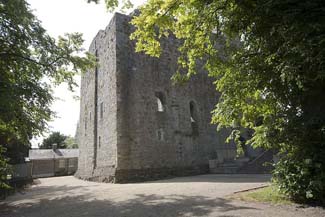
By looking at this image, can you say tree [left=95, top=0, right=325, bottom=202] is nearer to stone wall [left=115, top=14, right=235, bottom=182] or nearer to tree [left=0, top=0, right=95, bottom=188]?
tree [left=0, top=0, right=95, bottom=188]

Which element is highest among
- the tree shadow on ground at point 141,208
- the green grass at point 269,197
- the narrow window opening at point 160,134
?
the narrow window opening at point 160,134

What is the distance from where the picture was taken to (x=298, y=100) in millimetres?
5855

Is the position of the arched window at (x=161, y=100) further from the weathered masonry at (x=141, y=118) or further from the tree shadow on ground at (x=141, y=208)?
the tree shadow on ground at (x=141, y=208)

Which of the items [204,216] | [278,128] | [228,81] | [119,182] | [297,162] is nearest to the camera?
[204,216]

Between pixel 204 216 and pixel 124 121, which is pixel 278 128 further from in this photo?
pixel 124 121

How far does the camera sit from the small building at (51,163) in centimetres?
2877

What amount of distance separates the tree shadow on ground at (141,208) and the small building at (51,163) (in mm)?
23275

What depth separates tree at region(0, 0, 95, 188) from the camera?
7.59m

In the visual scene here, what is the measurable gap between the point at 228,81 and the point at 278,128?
1.65 metres

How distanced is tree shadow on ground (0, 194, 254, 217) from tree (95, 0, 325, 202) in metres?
1.72

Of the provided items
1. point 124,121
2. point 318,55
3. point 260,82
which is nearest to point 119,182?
point 124,121

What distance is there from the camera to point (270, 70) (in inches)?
216

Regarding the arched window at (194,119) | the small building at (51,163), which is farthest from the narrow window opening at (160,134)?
the small building at (51,163)

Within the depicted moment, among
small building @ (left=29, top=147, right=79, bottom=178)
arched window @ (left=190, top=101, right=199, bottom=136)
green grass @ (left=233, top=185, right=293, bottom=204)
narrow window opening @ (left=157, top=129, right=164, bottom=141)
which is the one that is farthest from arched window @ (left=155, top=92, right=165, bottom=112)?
small building @ (left=29, top=147, right=79, bottom=178)
